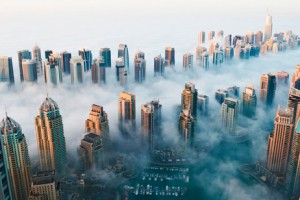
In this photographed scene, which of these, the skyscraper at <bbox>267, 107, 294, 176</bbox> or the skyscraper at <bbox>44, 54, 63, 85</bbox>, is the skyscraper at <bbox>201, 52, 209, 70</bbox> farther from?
the skyscraper at <bbox>267, 107, 294, 176</bbox>

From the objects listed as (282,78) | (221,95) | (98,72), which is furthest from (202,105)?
(282,78)

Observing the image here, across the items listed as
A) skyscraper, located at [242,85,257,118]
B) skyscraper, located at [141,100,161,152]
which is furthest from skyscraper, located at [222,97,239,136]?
skyscraper, located at [141,100,161,152]

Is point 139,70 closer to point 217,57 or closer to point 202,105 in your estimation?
point 202,105

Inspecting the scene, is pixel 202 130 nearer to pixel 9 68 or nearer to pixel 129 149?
pixel 129 149

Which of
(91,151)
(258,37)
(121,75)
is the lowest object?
(91,151)

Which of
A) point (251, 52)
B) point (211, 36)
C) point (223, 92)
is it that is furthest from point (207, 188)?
point (211, 36)

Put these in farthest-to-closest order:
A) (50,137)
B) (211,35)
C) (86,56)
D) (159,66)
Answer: (211,35) < (159,66) < (86,56) < (50,137)
